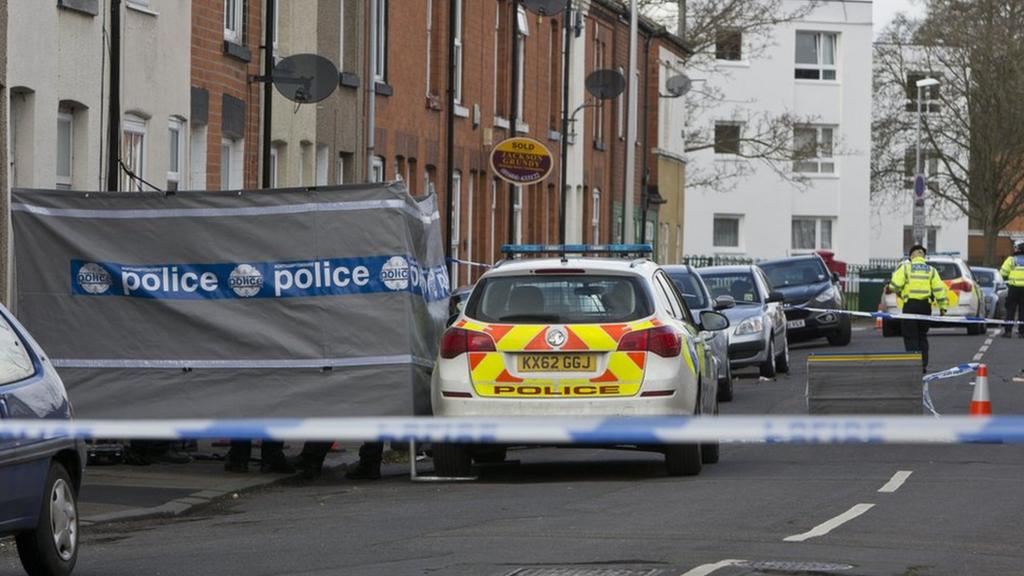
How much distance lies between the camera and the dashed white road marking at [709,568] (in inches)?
393

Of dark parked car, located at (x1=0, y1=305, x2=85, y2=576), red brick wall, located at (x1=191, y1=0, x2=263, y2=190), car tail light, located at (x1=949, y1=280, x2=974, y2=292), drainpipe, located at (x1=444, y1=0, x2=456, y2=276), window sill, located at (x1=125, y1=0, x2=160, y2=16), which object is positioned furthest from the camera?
car tail light, located at (x1=949, y1=280, x2=974, y2=292)

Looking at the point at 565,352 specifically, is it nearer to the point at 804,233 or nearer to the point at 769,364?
the point at 769,364

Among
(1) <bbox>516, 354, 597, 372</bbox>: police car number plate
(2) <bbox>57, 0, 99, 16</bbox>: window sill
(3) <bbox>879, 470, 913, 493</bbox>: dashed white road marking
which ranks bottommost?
(3) <bbox>879, 470, 913, 493</bbox>: dashed white road marking

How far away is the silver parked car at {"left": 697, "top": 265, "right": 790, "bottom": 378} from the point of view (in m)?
28.3

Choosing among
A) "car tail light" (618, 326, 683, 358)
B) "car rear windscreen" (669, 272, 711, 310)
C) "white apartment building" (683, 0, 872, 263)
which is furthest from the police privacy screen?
"white apartment building" (683, 0, 872, 263)

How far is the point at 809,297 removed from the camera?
125ft

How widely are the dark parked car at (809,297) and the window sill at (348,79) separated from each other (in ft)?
31.2

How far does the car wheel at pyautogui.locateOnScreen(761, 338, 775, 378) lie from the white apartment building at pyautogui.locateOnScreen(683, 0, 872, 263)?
51388 mm

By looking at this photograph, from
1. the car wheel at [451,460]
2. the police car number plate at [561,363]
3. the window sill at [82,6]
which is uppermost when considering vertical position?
the window sill at [82,6]

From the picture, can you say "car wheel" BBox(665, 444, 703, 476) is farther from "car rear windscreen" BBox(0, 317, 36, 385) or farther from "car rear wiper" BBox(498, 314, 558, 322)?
"car rear windscreen" BBox(0, 317, 36, 385)

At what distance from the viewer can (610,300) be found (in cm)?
1533

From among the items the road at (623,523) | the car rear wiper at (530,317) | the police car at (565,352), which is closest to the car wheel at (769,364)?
the road at (623,523)

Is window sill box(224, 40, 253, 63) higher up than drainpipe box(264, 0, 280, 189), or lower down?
higher up

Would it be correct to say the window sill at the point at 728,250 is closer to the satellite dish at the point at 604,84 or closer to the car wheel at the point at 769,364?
the satellite dish at the point at 604,84
